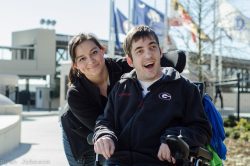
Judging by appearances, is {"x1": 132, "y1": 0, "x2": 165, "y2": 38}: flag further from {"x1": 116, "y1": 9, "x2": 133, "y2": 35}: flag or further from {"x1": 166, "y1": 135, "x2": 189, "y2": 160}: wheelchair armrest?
{"x1": 166, "y1": 135, "x2": 189, "y2": 160}: wheelchair armrest

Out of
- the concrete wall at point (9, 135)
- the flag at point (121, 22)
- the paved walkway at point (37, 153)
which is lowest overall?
the paved walkway at point (37, 153)

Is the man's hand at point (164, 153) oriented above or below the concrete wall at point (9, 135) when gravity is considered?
above

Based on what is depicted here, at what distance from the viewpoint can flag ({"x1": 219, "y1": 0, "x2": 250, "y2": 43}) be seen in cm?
1727

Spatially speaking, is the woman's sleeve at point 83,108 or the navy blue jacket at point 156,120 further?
the woman's sleeve at point 83,108

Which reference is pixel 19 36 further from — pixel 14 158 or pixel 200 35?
pixel 14 158

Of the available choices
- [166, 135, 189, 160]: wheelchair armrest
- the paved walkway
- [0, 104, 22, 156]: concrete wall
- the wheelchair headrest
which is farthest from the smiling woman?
[0, 104, 22, 156]: concrete wall

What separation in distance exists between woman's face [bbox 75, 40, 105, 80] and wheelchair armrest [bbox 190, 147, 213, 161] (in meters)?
1.13

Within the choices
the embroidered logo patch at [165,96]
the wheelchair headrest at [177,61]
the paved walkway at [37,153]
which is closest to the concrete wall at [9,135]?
the paved walkway at [37,153]

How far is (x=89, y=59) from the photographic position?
11.5ft

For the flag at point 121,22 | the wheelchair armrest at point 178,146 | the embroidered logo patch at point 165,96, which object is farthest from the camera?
the flag at point 121,22

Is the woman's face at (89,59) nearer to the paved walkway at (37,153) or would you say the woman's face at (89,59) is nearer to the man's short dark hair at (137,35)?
the man's short dark hair at (137,35)

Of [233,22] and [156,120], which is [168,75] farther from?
[233,22]

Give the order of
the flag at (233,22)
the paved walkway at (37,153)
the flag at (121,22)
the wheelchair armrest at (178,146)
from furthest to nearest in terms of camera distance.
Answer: the flag at (121,22) < the flag at (233,22) < the paved walkway at (37,153) < the wheelchair armrest at (178,146)

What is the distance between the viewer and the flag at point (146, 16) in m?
24.5
